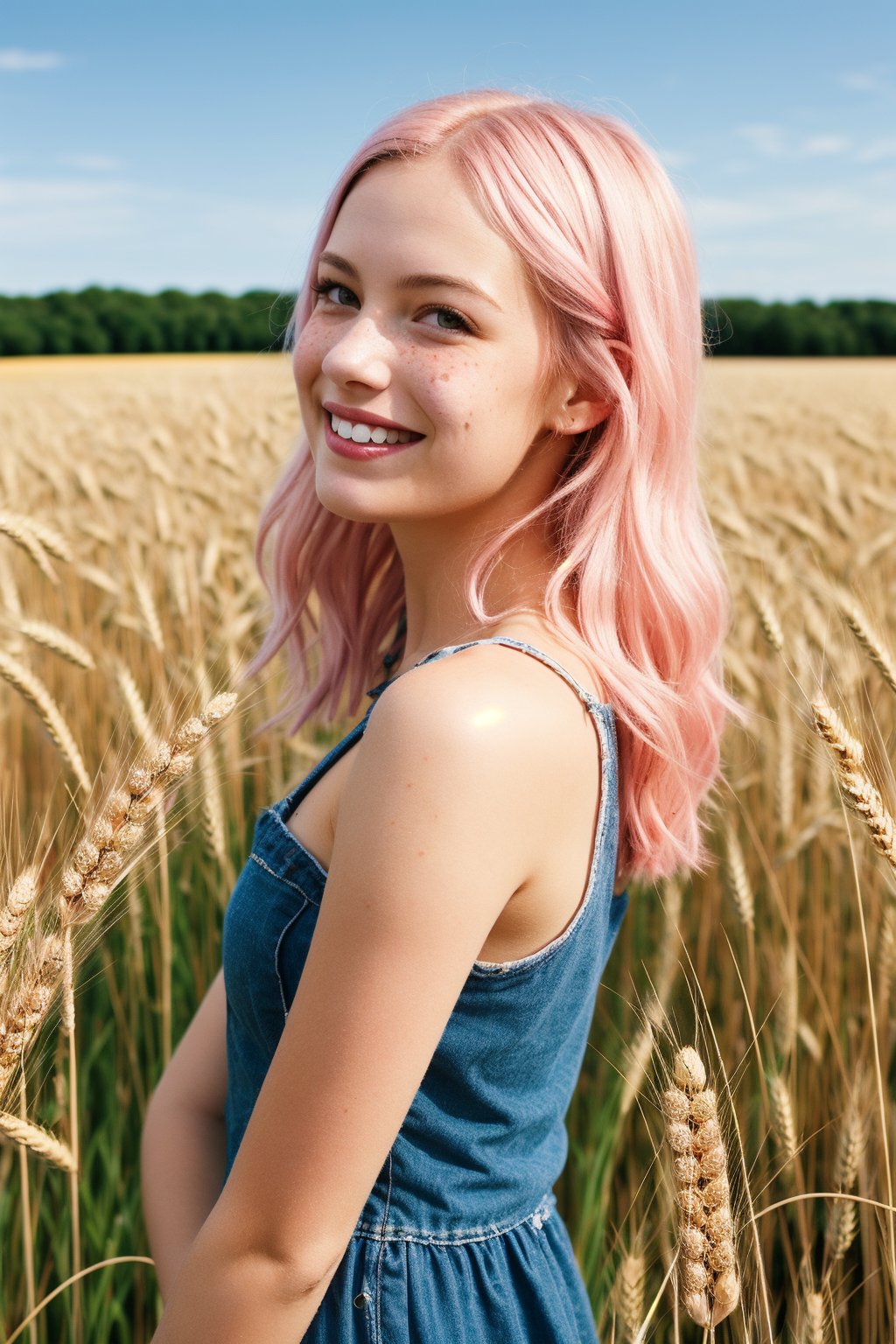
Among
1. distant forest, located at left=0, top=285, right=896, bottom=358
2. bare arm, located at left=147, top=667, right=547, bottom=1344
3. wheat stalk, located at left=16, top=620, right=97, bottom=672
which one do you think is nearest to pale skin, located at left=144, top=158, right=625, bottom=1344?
bare arm, located at left=147, top=667, right=547, bottom=1344

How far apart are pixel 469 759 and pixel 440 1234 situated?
0.49m

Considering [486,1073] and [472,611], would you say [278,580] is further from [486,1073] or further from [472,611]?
[486,1073]

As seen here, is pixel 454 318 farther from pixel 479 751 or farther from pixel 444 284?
pixel 479 751

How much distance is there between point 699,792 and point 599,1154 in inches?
23.2

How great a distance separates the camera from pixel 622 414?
43.2 inches

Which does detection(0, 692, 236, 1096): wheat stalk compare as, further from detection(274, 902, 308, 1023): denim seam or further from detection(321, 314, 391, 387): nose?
detection(321, 314, 391, 387): nose

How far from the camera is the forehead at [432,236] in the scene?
1001 millimetres

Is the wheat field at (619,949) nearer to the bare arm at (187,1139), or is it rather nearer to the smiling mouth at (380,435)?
the bare arm at (187,1139)

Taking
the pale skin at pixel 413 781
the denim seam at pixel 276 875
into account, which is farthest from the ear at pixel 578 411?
the denim seam at pixel 276 875

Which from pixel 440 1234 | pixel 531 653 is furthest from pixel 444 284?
pixel 440 1234

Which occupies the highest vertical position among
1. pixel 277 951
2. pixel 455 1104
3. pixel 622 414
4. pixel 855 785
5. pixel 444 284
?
pixel 444 284

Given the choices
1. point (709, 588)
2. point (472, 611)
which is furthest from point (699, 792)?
point (472, 611)

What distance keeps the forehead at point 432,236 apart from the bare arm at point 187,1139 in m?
0.78

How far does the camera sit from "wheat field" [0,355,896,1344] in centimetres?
96
